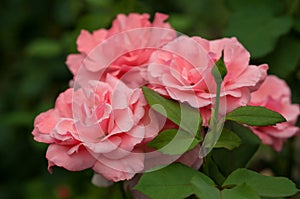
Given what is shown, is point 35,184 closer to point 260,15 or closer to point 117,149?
point 260,15

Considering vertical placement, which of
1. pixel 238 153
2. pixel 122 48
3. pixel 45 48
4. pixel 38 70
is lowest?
pixel 38 70

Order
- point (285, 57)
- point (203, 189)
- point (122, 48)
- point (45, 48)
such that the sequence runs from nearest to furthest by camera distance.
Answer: point (203, 189)
point (122, 48)
point (285, 57)
point (45, 48)

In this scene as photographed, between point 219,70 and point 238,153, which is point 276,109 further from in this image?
point 219,70

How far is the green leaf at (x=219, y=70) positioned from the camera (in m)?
0.79

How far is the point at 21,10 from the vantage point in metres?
2.26

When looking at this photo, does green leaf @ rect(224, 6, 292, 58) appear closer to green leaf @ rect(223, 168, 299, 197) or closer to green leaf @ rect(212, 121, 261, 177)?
green leaf @ rect(212, 121, 261, 177)

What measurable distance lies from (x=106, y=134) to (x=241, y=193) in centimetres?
19

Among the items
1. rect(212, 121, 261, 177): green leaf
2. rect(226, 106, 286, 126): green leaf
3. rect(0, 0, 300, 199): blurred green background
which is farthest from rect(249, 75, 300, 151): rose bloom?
rect(0, 0, 300, 199): blurred green background

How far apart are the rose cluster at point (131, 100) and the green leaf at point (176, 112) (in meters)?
0.01

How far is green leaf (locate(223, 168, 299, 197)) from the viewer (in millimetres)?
746

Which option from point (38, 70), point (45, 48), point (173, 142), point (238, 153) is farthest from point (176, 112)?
point (38, 70)

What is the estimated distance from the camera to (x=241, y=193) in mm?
723

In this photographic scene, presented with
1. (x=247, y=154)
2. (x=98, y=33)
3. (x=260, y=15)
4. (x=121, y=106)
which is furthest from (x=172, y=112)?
(x=260, y=15)

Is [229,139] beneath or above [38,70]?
above
